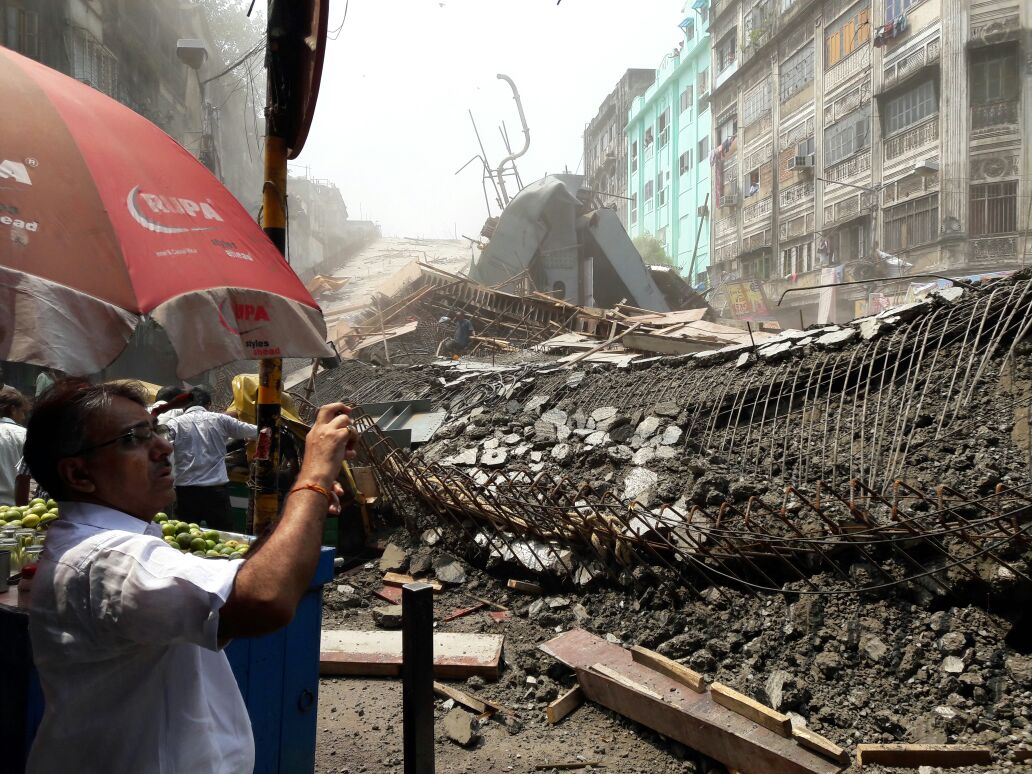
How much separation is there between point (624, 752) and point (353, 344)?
16.3m

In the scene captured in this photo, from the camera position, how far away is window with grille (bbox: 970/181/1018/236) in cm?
2219

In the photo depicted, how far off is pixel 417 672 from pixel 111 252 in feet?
5.85

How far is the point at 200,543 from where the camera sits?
288cm

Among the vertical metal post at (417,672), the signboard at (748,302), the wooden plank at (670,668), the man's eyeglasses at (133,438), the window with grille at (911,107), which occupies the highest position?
the window with grille at (911,107)

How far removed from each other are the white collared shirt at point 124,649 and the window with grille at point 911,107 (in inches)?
1114

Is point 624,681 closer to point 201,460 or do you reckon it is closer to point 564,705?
point 564,705

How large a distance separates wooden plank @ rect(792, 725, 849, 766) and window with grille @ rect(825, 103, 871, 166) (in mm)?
28826

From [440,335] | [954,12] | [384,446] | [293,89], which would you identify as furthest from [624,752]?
[954,12]

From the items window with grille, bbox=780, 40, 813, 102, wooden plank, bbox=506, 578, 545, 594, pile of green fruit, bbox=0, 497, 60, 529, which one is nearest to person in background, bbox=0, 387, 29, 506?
pile of green fruit, bbox=0, 497, 60, 529

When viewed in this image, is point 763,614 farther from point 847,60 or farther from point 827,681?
point 847,60

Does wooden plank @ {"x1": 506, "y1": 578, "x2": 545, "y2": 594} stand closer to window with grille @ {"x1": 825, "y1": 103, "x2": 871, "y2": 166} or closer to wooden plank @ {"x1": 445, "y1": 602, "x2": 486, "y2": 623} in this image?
wooden plank @ {"x1": 445, "y1": 602, "x2": 486, "y2": 623}

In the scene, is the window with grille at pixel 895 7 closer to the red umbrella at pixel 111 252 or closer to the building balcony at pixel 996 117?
the building balcony at pixel 996 117

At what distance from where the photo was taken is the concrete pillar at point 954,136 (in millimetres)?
22438

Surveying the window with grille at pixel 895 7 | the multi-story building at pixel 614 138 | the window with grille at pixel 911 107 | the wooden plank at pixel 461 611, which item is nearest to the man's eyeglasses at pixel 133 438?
the wooden plank at pixel 461 611
